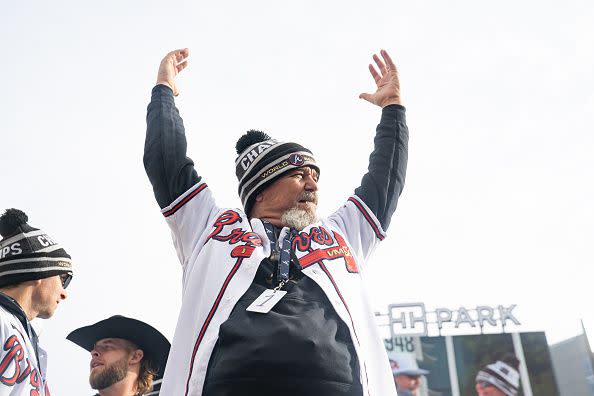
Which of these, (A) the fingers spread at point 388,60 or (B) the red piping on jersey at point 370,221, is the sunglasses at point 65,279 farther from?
(A) the fingers spread at point 388,60

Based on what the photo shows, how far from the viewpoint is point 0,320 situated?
11.4 feet

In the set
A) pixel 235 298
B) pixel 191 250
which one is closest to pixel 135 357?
pixel 191 250

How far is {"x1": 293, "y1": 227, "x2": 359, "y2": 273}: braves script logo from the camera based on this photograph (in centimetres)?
268

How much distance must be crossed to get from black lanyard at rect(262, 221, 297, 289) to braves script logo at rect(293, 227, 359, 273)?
41mm

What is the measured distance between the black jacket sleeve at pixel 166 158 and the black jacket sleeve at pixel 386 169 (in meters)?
0.88

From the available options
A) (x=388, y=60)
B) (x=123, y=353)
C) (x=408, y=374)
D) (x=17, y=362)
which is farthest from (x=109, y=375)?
(x=408, y=374)

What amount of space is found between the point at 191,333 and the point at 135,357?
10.5ft

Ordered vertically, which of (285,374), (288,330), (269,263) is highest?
(269,263)

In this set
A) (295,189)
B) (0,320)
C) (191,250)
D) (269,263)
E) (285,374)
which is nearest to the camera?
(285,374)

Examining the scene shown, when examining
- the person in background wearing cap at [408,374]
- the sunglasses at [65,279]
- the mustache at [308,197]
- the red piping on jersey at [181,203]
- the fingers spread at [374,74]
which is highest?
the person in background wearing cap at [408,374]

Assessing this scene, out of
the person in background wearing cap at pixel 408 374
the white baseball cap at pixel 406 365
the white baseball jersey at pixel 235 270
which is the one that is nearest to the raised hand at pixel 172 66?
the white baseball jersey at pixel 235 270

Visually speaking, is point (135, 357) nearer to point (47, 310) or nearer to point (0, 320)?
point (47, 310)

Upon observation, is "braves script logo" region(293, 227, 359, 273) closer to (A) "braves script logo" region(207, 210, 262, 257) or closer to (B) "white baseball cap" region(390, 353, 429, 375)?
(A) "braves script logo" region(207, 210, 262, 257)

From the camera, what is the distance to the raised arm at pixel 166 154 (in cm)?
289
